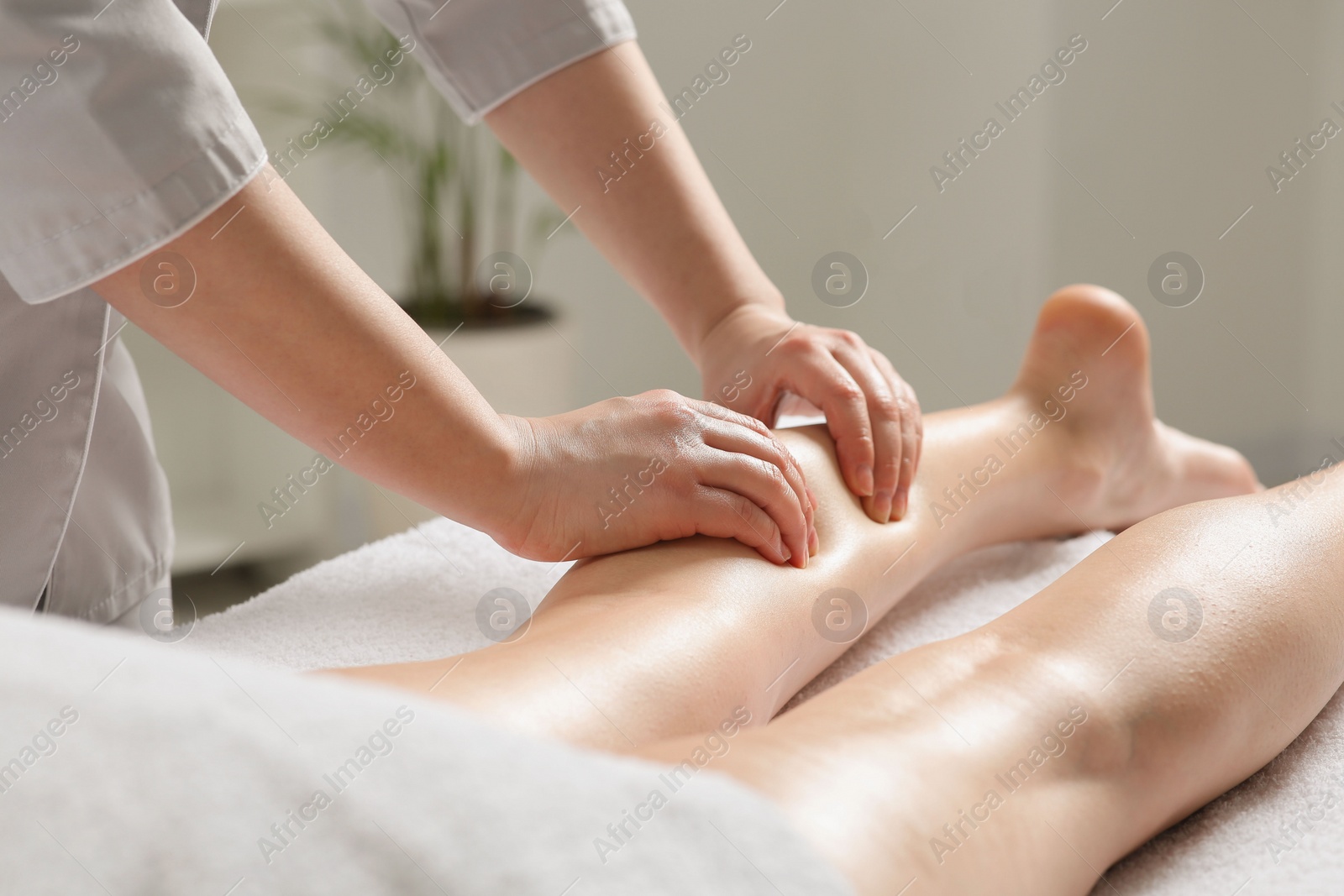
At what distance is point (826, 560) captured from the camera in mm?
745

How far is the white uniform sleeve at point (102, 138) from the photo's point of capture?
53 cm

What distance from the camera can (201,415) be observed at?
2.00 metres

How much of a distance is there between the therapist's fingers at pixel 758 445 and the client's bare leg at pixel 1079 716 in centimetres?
17

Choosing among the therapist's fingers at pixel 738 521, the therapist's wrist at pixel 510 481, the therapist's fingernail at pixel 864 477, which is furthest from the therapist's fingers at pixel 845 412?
the therapist's wrist at pixel 510 481

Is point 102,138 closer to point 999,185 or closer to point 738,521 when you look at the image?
point 738,521

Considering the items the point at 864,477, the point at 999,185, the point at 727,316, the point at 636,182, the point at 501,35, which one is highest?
the point at 501,35

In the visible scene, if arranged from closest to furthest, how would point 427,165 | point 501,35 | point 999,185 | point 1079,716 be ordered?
point 1079,716
point 501,35
point 427,165
point 999,185

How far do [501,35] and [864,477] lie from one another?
1.56 feet

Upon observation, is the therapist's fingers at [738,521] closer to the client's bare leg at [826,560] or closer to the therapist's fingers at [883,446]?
the client's bare leg at [826,560]

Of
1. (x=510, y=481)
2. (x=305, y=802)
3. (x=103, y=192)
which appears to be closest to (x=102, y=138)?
(x=103, y=192)

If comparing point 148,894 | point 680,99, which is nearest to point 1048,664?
point 148,894

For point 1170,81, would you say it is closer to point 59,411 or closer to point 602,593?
point 602,593

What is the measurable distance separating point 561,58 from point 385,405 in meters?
0.43

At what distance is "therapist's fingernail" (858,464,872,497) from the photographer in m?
0.80
